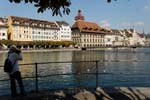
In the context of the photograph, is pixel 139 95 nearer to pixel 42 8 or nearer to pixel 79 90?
pixel 79 90

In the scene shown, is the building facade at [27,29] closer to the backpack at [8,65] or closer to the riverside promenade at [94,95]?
the backpack at [8,65]

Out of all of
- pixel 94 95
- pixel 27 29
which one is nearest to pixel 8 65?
pixel 94 95

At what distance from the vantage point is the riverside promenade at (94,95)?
10.3 m

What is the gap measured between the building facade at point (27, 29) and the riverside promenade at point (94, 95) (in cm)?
16264

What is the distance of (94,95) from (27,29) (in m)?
173

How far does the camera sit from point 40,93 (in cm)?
1086

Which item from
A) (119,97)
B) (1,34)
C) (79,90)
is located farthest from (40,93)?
(1,34)

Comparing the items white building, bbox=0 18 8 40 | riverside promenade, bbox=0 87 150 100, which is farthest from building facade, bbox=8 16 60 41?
riverside promenade, bbox=0 87 150 100

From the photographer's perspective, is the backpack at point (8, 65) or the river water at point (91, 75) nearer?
the backpack at point (8, 65)

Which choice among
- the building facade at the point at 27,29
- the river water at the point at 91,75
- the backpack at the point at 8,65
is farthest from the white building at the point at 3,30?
the backpack at the point at 8,65

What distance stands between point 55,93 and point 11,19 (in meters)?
165

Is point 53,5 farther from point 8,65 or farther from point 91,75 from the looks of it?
point 91,75

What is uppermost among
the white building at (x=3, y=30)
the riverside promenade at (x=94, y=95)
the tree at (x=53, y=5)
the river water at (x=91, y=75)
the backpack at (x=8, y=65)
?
the white building at (x=3, y=30)

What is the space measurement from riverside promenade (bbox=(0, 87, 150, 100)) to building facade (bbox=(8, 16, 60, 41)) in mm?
162638
